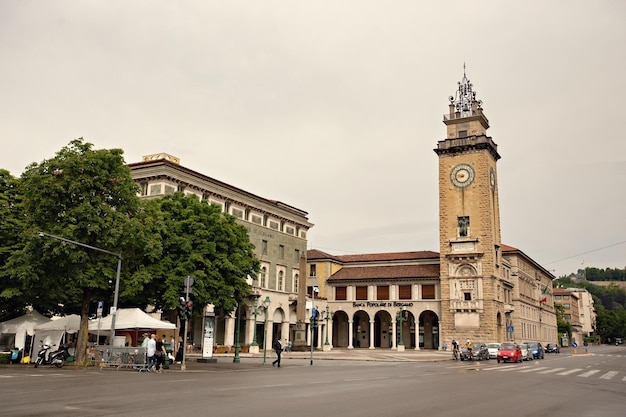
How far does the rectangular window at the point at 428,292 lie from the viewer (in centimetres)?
7694

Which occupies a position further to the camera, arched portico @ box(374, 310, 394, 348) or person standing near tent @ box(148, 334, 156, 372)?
arched portico @ box(374, 310, 394, 348)

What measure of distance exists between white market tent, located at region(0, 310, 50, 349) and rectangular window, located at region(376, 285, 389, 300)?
53.4 m

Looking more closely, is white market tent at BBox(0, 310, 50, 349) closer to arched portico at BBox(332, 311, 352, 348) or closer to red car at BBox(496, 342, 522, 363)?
red car at BBox(496, 342, 522, 363)

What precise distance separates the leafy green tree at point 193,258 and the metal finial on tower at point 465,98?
160ft

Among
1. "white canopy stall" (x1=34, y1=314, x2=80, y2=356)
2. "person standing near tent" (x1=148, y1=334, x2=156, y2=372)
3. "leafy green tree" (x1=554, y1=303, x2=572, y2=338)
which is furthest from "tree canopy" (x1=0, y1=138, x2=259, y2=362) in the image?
"leafy green tree" (x1=554, y1=303, x2=572, y2=338)

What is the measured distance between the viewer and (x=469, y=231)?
73.6 meters

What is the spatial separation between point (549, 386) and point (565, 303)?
155849 mm

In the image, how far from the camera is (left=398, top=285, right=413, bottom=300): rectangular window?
7875 cm

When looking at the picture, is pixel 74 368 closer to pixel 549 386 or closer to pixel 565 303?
pixel 549 386

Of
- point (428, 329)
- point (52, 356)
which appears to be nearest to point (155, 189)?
point (52, 356)

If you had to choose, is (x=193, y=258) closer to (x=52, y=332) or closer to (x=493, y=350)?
(x=52, y=332)

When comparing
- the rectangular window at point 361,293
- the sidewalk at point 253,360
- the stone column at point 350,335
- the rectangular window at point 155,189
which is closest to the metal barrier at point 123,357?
the sidewalk at point 253,360

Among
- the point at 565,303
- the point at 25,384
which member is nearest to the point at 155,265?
the point at 25,384

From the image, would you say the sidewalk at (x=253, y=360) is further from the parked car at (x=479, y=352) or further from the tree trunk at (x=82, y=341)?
the parked car at (x=479, y=352)
